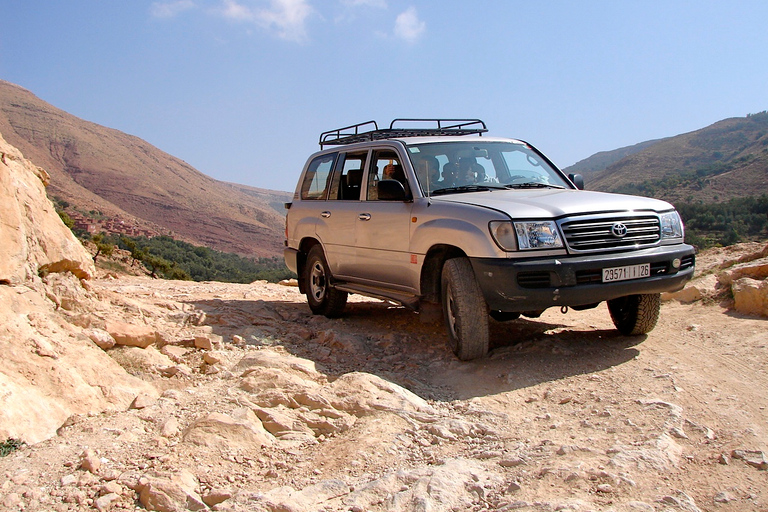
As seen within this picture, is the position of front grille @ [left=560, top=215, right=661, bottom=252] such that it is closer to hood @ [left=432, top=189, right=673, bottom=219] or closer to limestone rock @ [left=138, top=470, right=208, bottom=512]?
hood @ [left=432, top=189, right=673, bottom=219]

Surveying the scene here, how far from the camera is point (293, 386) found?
4438 millimetres

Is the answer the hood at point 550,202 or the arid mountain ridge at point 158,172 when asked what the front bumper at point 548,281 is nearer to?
the hood at point 550,202

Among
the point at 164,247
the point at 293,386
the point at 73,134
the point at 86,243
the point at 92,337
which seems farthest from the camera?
the point at 73,134

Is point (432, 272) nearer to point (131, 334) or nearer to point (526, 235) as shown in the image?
point (526, 235)

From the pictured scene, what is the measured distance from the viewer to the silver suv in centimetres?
461

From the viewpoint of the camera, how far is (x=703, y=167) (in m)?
A: 47.5

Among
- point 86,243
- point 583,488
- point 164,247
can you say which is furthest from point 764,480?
point 164,247

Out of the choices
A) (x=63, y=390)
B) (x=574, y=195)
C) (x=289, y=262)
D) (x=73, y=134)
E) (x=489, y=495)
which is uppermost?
(x=73, y=134)

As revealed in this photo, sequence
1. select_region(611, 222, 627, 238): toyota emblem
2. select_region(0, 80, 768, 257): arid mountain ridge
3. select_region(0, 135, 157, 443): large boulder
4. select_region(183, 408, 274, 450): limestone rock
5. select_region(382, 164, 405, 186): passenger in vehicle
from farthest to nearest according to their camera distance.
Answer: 1. select_region(0, 80, 768, 257): arid mountain ridge
2. select_region(382, 164, 405, 186): passenger in vehicle
3. select_region(611, 222, 627, 238): toyota emblem
4. select_region(0, 135, 157, 443): large boulder
5. select_region(183, 408, 274, 450): limestone rock

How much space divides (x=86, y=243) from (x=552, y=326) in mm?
12306

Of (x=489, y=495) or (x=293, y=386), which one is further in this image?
(x=293, y=386)

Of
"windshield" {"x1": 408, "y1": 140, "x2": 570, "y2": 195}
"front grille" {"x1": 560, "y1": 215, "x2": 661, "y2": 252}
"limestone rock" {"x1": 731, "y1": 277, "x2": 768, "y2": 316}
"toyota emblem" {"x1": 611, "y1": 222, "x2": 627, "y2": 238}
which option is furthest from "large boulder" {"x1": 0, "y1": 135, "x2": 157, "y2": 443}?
"limestone rock" {"x1": 731, "y1": 277, "x2": 768, "y2": 316}

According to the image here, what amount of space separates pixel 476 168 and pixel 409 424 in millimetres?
2797

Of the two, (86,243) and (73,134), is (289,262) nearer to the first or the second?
(86,243)
